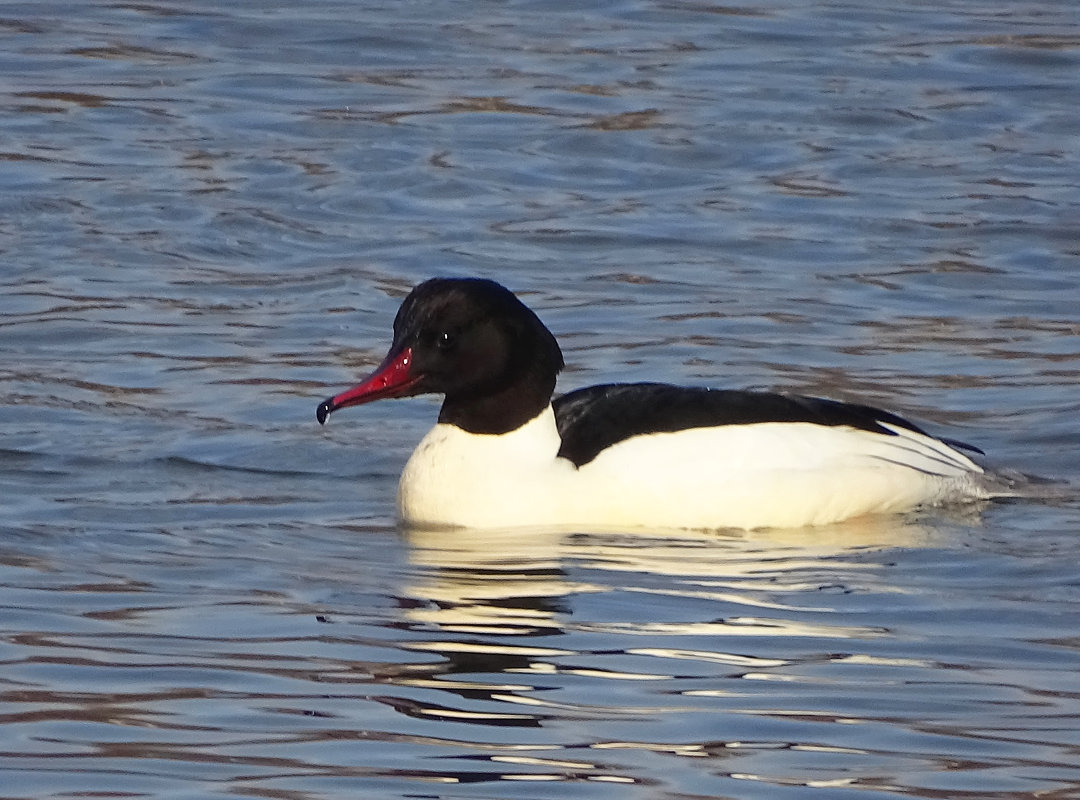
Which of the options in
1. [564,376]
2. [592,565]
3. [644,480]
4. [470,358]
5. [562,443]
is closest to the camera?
[592,565]

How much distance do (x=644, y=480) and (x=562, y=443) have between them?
40 centimetres

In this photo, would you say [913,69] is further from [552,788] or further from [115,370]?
[552,788]

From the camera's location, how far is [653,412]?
8328 mm

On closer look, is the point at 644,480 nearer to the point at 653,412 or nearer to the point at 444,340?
the point at 653,412

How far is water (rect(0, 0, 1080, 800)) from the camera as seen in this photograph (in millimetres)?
5715

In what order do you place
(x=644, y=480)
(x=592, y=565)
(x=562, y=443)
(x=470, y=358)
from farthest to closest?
(x=562, y=443) → (x=470, y=358) → (x=644, y=480) → (x=592, y=565)

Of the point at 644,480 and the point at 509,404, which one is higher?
the point at 509,404

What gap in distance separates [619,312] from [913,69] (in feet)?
21.7

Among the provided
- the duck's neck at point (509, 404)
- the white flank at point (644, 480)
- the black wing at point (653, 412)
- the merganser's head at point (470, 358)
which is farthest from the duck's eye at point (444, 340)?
the black wing at point (653, 412)

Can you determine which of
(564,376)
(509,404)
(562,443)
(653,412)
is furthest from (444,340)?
(564,376)

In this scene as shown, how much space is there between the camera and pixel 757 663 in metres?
6.35

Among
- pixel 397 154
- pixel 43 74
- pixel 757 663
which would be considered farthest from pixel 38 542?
pixel 43 74

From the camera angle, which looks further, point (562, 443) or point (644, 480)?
point (562, 443)

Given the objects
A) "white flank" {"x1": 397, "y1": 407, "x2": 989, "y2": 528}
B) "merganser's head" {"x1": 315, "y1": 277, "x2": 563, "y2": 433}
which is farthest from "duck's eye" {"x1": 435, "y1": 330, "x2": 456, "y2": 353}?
"white flank" {"x1": 397, "y1": 407, "x2": 989, "y2": 528}
